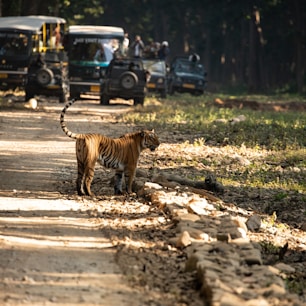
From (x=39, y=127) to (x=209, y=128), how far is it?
4304mm

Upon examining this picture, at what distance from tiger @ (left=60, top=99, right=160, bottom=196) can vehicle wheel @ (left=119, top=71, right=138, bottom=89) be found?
20753 millimetres

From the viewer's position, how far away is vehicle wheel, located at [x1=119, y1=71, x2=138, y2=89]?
3578cm

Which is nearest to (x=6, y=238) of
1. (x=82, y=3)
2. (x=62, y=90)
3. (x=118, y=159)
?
(x=118, y=159)

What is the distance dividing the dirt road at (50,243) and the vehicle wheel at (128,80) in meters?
16.1

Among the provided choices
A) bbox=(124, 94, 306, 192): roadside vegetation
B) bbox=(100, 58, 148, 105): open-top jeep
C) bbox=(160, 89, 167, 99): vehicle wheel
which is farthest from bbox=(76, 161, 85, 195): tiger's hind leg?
bbox=(160, 89, 167, 99): vehicle wheel

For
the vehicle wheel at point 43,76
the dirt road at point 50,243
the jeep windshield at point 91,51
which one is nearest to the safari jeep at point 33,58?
the vehicle wheel at point 43,76

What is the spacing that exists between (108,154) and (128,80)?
21.3 meters

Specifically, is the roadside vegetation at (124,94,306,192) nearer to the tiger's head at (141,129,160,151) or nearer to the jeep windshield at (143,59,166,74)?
the tiger's head at (141,129,160,151)

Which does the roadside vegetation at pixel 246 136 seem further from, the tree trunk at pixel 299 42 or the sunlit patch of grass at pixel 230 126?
the tree trunk at pixel 299 42

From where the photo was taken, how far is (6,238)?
436 inches

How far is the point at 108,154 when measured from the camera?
14656 mm

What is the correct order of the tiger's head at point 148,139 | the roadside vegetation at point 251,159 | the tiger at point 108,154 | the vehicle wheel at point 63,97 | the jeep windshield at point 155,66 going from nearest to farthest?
1. the roadside vegetation at point 251,159
2. the tiger at point 108,154
3. the tiger's head at point 148,139
4. the vehicle wheel at point 63,97
5. the jeep windshield at point 155,66

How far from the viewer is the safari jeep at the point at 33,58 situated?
34.7 metres

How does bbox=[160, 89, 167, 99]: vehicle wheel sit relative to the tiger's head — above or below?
below
